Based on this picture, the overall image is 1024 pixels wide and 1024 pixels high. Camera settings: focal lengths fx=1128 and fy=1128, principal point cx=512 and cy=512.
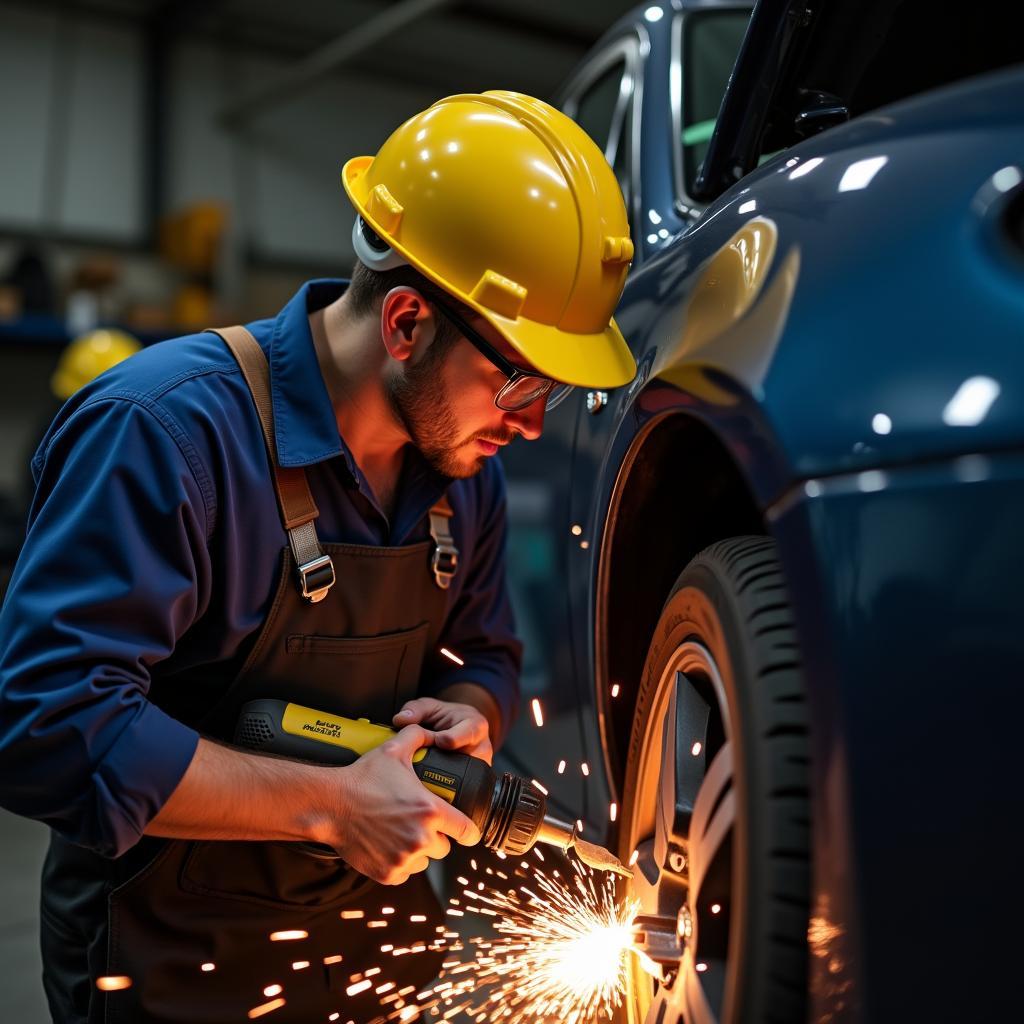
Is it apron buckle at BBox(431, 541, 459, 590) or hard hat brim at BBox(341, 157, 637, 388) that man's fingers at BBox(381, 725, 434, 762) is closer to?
apron buckle at BBox(431, 541, 459, 590)

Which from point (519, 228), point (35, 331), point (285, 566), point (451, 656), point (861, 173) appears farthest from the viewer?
point (35, 331)

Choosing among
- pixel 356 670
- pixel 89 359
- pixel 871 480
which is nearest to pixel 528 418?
pixel 356 670

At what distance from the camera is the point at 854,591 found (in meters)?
0.89

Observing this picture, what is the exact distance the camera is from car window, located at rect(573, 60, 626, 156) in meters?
2.43

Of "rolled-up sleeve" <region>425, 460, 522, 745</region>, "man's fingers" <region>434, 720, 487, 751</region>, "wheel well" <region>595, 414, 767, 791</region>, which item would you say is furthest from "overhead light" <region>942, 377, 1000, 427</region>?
"rolled-up sleeve" <region>425, 460, 522, 745</region>

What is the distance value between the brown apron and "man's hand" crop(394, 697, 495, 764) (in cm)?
8

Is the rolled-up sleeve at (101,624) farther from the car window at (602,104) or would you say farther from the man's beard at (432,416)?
the car window at (602,104)

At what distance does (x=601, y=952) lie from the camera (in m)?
1.70

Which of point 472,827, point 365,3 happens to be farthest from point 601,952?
point 365,3

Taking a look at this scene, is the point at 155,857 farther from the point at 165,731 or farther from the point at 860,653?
the point at 860,653

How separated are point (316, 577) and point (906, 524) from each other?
0.93 metres

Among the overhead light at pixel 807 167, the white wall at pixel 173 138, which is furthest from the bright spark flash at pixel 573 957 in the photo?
the white wall at pixel 173 138

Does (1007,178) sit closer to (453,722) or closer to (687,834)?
(687,834)

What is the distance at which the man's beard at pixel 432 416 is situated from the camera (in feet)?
5.22
